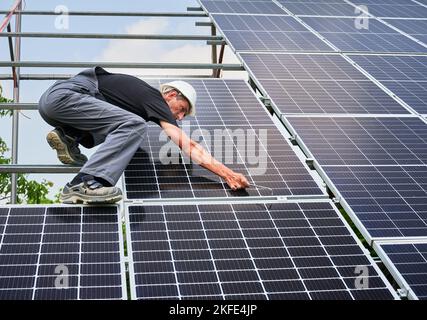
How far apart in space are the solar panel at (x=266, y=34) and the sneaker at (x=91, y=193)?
17.9 feet

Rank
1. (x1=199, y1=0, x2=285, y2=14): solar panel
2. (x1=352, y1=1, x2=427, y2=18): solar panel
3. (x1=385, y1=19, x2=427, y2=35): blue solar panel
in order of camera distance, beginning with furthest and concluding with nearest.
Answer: (x1=352, y1=1, x2=427, y2=18): solar panel, (x1=199, y1=0, x2=285, y2=14): solar panel, (x1=385, y1=19, x2=427, y2=35): blue solar panel

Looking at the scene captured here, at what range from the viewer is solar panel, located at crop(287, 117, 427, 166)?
851cm

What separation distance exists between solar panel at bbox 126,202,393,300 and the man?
1.49 feet

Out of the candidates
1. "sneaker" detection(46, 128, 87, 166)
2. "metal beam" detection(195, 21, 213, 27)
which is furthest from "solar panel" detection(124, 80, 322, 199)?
"metal beam" detection(195, 21, 213, 27)

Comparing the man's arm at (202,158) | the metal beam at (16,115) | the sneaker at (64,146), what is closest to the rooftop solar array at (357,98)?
the man's arm at (202,158)

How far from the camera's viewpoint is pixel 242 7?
50.2 feet

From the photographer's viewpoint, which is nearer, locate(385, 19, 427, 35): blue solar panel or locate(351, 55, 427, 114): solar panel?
locate(351, 55, 427, 114): solar panel

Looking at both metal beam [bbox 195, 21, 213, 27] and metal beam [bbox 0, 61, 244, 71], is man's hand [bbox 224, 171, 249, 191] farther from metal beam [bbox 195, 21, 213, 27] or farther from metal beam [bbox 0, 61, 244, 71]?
metal beam [bbox 195, 21, 213, 27]

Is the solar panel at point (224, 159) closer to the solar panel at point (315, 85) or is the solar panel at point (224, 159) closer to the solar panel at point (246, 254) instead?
the solar panel at point (246, 254)

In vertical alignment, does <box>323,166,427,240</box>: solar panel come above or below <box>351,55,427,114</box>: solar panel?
below

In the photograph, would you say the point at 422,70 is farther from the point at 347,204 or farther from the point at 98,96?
the point at 98,96

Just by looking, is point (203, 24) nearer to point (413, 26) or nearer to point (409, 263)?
point (413, 26)

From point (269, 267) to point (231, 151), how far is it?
2.19 metres

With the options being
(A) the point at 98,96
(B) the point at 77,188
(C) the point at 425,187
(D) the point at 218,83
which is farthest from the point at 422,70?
(B) the point at 77,188
